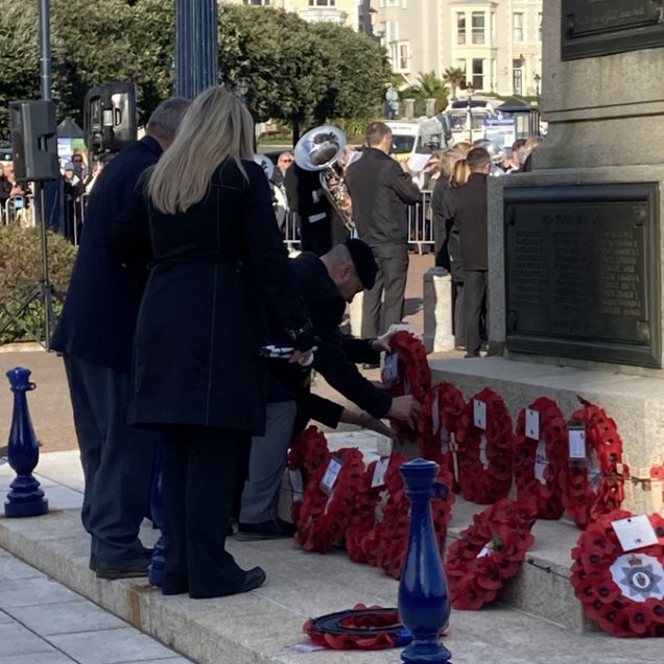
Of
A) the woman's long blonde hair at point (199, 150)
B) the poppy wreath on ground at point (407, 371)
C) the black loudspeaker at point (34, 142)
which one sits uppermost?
the black loudspeaker at point (34, 142)

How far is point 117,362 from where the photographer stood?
6723mm

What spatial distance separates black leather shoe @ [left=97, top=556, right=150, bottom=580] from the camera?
689cm

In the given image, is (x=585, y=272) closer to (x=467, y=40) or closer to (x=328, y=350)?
(x=328, y=350)

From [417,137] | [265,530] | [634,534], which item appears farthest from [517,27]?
[634,534]

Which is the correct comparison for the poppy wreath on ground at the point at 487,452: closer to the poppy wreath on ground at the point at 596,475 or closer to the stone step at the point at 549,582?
the stone step at the point at 549,582

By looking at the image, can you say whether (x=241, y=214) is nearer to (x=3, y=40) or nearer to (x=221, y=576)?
(x=221, y=576)

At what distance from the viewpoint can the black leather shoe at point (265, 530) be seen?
24.3ft

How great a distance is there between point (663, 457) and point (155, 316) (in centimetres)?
187

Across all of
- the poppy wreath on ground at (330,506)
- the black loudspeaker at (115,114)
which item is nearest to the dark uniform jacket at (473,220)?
the black loudspeaker at (115,114)

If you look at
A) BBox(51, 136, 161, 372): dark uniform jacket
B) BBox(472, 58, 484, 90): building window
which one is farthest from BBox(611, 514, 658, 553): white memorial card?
BBox(472, 58, 484, 90): building window

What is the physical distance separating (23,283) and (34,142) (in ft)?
4.59

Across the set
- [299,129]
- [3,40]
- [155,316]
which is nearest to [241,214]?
[155,316]

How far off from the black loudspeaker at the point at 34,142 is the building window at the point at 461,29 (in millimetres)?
119001

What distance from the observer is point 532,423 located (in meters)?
6.67
